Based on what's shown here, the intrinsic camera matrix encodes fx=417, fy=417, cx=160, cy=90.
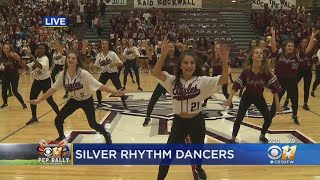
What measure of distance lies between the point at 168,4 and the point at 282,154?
74.3 ft

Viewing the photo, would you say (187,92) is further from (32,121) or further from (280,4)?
(280,4)

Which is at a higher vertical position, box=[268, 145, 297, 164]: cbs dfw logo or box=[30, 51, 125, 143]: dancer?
box=[30, 51, 125, 143]: dancer

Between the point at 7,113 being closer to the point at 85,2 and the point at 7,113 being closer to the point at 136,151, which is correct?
the point at 136,151

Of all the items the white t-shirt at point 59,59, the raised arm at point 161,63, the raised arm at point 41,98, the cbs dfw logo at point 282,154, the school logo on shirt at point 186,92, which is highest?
the raised arm at point 161,63

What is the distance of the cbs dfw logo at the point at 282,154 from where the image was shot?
5355mm

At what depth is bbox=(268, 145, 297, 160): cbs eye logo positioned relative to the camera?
17.6 feet

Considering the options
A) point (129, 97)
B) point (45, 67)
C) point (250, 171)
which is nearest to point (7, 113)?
point (45, 67)

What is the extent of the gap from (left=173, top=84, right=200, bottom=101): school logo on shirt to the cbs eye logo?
131cm

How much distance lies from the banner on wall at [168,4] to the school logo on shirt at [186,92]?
22702 millimetres

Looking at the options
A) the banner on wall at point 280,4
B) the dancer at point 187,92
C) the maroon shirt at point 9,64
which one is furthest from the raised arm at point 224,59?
the banner on wall at point 280,4

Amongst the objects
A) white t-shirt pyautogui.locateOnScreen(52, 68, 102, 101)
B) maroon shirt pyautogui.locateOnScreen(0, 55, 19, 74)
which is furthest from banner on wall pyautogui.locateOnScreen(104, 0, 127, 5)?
white t-shirt pyautogui.locateOnScreen(52, 68, 102, 101)

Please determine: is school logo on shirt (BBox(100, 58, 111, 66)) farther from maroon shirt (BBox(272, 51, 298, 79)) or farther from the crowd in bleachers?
the crowd in bleachers

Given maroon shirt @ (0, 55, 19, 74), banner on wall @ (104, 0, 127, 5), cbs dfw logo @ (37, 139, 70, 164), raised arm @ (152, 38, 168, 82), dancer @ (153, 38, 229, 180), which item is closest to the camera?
raised arm @ (152, 38, 168, 82)

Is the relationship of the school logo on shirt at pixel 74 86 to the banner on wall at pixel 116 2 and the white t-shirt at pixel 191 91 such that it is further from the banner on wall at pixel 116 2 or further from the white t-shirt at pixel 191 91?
the banner on wall at pixel 116 2
